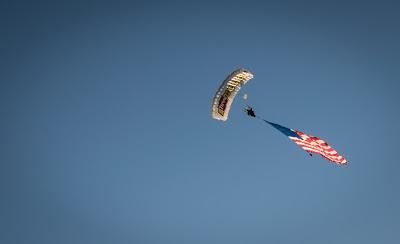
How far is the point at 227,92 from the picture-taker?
47906 mm

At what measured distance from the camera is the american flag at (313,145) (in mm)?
41406

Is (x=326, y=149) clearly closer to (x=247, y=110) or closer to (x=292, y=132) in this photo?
(x=292, y=132)

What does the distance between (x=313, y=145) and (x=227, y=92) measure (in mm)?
10139

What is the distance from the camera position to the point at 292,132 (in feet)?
139

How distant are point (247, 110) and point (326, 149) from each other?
837 centimetres

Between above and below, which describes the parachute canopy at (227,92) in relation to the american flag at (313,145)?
above

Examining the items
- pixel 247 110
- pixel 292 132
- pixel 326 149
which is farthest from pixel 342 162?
pixel 247 110

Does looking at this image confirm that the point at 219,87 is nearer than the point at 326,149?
No

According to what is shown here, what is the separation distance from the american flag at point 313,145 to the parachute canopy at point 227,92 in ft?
26.5

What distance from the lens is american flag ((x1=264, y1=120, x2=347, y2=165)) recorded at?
41406 mm

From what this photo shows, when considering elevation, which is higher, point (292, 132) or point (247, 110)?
point (247, 110)

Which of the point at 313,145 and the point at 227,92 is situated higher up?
the point at 227,92

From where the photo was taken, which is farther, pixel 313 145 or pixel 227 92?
pixel 227 92

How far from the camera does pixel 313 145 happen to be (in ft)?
142
